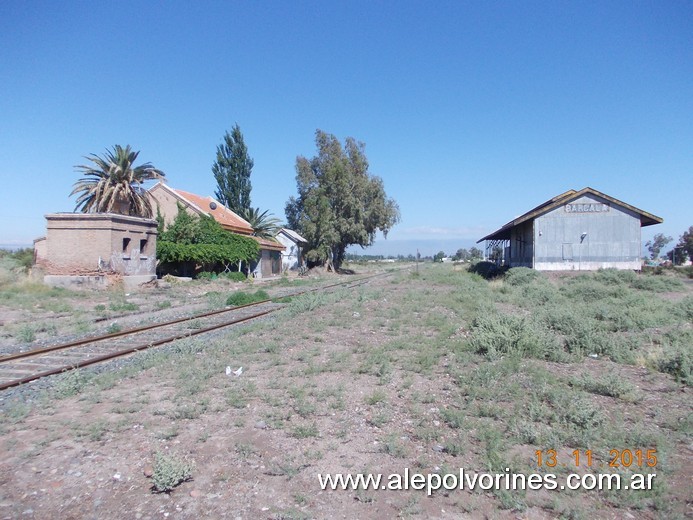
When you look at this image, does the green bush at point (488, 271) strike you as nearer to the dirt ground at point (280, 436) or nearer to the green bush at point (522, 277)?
the green bush at point (522, 277)

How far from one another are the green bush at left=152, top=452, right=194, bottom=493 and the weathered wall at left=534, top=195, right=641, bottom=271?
27.1 m

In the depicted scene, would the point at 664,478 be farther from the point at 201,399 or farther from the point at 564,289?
the point at 564,289

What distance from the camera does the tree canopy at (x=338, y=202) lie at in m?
52.5

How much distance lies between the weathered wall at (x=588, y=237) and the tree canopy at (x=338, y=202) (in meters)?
27.7

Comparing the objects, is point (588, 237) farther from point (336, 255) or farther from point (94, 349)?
point (336, 255)

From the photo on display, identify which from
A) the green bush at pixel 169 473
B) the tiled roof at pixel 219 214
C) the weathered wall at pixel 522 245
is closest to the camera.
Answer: the green bush at pixel 169 473

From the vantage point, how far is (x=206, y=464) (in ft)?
14.5

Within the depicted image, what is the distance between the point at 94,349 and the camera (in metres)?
10.1

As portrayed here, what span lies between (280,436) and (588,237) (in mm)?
27185

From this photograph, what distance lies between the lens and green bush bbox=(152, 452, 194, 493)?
393 cm

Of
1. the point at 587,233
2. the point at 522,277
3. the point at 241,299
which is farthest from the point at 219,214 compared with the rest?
the point at 587,233
